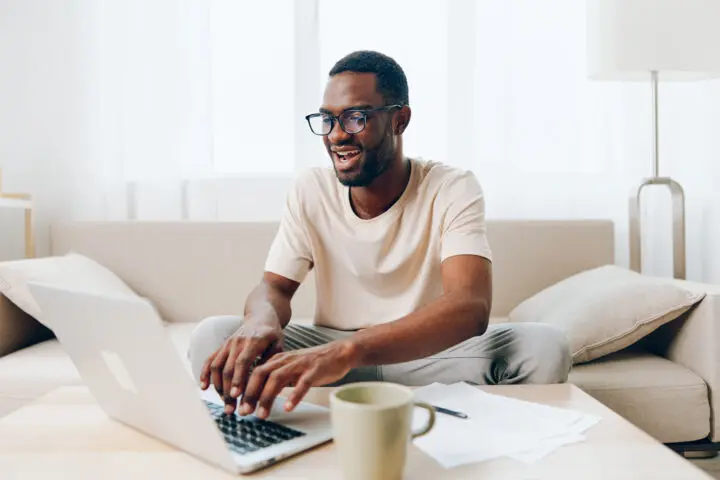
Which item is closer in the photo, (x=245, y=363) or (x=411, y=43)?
(x=245, y=363)

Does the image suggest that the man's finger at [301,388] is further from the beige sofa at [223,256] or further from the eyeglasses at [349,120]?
the beige sofa at [223,256]

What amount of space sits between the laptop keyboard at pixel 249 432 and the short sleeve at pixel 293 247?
621 mm

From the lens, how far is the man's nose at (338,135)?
1387mm

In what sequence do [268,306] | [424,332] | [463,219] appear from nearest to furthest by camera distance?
[424,332], [268,306], [463,219]

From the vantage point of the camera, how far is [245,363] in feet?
2.86

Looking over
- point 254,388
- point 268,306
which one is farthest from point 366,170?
point 254,388

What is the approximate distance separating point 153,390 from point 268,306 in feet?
1.69

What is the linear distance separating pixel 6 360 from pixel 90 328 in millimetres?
1117

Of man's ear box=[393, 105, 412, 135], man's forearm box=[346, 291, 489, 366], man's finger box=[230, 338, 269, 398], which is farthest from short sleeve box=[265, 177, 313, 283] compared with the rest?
man's finger box=[230, 338, 269, 398]

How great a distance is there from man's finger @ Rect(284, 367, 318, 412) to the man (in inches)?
12.1

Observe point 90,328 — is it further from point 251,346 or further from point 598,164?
point 598,164

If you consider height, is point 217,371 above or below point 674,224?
below

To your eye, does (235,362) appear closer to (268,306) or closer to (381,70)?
(268,306)

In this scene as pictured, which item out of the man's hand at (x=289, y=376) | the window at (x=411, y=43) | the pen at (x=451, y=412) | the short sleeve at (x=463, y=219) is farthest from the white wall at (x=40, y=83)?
the pen at (x=451, y=412)
